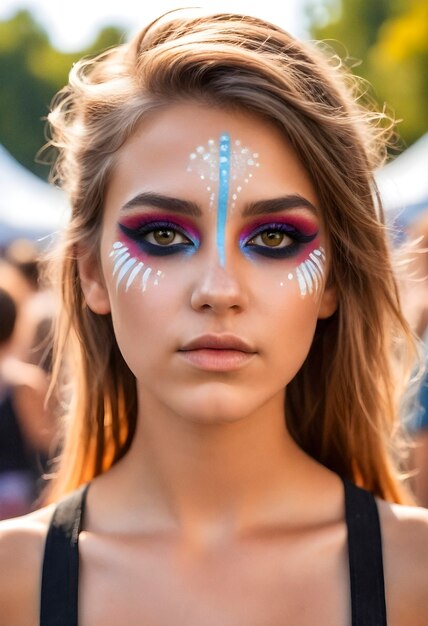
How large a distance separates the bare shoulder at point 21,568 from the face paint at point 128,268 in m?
0.59

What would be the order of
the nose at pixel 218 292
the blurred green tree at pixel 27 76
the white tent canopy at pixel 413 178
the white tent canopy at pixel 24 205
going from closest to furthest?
the nose at pixel 218 292 < the white tent canopy at pixel 413 178 < the white tent canopy at pixel 24 205 < the blurred green tree at pixel 27 76

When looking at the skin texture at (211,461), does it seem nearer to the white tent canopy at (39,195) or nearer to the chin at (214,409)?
the chin at (214,409)

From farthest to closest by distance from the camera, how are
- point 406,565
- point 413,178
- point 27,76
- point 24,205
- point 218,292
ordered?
point 27,76 → point 24,205 → point 413,178 → point 406,565 → point 218,292

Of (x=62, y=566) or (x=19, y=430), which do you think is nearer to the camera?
(x=62, y=566)

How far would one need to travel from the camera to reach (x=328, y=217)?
7.29 feet

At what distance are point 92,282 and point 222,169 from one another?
1.53 feet

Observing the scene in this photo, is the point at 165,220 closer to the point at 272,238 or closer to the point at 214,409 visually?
the point at 272,238

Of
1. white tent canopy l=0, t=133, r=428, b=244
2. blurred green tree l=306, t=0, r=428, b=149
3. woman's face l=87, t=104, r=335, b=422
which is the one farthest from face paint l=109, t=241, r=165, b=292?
blurred green tree l=306, t=0, r=428, b=149

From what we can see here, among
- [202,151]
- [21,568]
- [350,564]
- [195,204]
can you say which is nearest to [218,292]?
[195,204]

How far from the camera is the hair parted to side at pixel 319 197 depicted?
214 centimetres

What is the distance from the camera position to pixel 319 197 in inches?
86.0

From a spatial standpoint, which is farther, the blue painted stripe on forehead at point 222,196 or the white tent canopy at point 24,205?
the white tent canopy at point 24,205

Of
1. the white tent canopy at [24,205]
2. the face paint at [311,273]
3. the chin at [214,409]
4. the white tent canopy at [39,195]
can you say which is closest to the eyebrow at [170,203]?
A: the face paint at [311,273]

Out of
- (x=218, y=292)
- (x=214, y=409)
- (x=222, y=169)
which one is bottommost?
(x=214, y=409)
